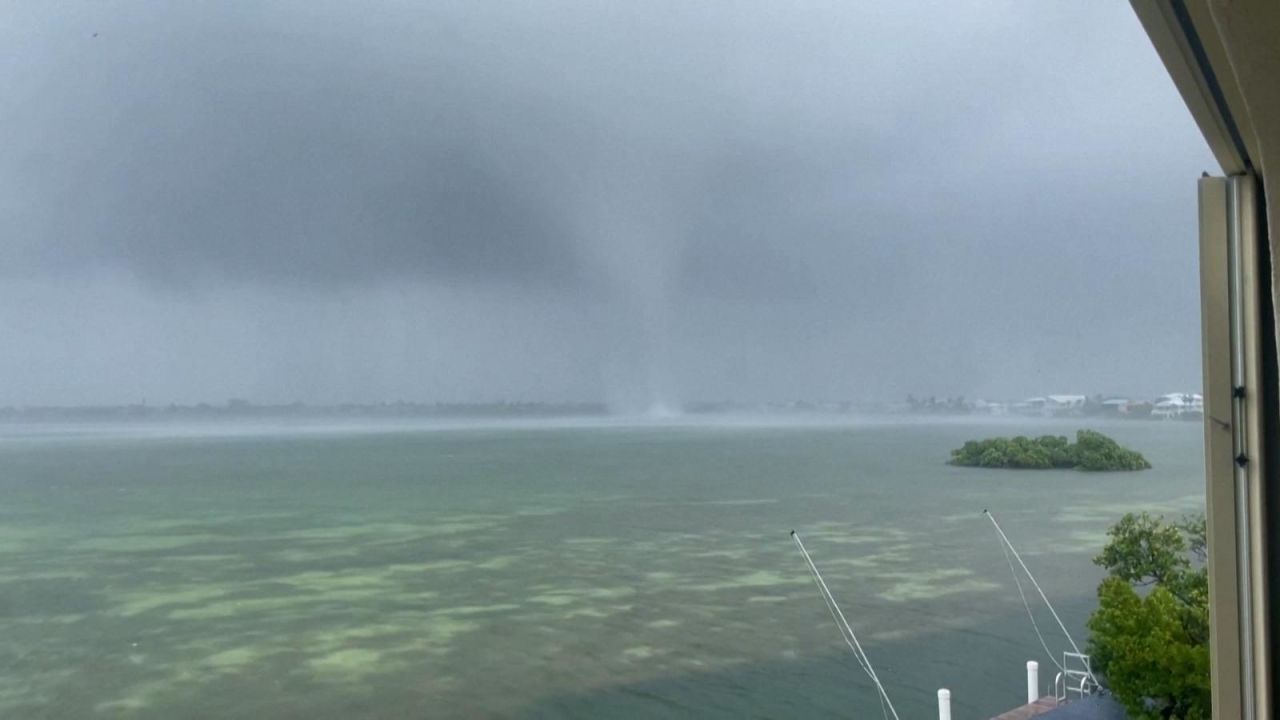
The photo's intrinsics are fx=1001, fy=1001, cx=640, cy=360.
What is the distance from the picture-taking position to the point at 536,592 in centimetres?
3416

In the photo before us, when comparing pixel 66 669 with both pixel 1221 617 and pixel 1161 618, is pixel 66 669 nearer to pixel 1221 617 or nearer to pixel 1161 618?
pixel 1161 618

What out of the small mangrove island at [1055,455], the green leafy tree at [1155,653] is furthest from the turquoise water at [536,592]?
the green leafy tree at [1155,653]

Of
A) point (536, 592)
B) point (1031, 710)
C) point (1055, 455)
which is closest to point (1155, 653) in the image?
point (1031, 710)

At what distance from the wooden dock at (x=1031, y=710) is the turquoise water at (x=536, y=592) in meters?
5.57

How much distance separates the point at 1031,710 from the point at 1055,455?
8046cm

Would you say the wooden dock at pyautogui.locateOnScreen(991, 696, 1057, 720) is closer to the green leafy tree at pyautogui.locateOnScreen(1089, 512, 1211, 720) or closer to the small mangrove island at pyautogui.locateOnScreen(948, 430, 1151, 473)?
the green leafy tree at pyautogui.locateOnScreen(1089, 512, 1211, 720)

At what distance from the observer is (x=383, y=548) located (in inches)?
1854

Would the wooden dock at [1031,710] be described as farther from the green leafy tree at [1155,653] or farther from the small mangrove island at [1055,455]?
the small mangrove island at [1055,455]

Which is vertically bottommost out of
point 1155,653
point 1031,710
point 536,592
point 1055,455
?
point 536,592

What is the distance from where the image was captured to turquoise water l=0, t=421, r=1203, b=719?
22031mm

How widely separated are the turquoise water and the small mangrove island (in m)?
3.14

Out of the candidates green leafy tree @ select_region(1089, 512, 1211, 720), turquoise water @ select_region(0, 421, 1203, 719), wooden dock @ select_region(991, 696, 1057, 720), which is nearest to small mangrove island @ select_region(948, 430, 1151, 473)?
turquoise water @ select_region(0, 421, 1203, 719)

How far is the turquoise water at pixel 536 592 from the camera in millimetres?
22031

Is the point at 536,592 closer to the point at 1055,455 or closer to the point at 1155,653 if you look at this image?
the point at 1155,653
